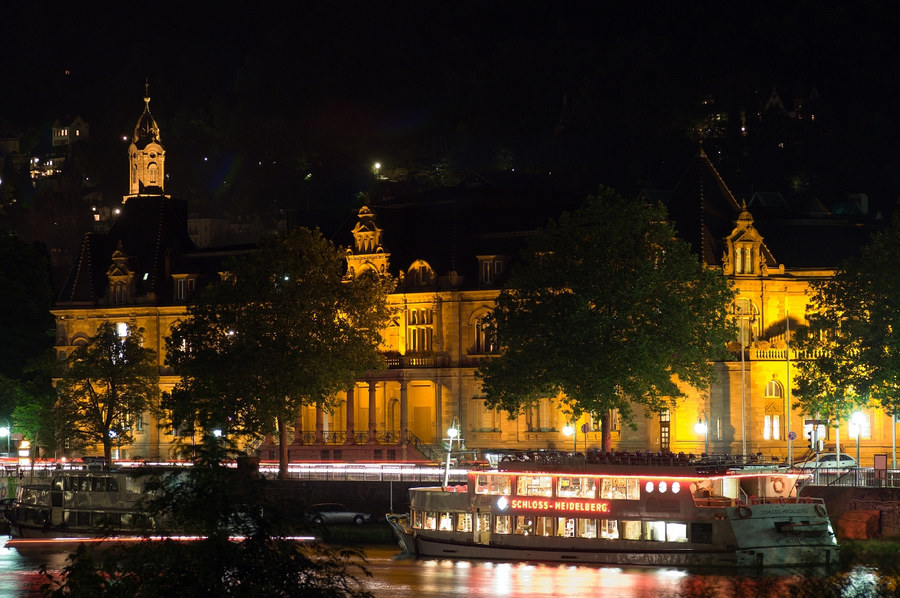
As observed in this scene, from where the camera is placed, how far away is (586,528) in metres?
82.5

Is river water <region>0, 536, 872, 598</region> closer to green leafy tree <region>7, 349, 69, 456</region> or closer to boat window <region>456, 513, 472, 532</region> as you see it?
boat window <region>456, 513, 472, 532</region>

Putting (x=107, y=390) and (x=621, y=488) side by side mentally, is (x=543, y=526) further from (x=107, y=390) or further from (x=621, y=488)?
(x=107, y=390)

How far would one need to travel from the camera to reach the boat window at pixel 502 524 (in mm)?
84500

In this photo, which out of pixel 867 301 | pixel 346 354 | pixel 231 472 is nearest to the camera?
pixel 231 472

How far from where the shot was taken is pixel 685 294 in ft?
323

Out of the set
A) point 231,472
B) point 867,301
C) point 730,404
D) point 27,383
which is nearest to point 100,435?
point 27,383

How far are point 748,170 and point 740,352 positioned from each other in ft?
217

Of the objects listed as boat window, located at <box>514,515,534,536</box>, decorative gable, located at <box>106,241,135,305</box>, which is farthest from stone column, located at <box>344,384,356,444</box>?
boat window, located at <box>514,515,534,536</box>

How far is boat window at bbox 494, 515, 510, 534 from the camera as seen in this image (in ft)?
277

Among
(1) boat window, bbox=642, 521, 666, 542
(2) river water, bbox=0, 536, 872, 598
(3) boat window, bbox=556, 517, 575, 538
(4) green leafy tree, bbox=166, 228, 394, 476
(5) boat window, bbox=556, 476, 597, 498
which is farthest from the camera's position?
(4) green leafy tree, bbox=166, 228, 394, 476

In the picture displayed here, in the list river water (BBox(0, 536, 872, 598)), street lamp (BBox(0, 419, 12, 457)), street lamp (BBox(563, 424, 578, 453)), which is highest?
street lamp (BBox(0, 419, 12, 457))

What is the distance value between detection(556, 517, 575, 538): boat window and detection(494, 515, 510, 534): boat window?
2.50 meters

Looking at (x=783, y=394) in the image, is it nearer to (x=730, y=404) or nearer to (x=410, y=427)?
(x=730, y=404)

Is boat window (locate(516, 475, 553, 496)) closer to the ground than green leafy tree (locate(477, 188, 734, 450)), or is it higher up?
closer to the ground
